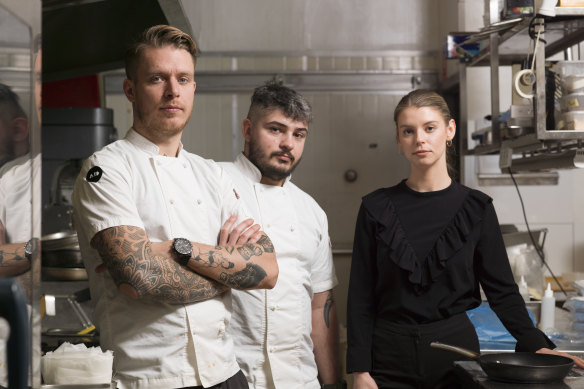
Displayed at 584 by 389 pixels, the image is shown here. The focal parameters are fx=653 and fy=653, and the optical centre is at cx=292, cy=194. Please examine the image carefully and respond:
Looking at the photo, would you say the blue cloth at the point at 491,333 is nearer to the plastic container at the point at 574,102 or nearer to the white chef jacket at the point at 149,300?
the plastic container at the point at 574,102

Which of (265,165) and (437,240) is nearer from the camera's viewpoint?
(437,240)

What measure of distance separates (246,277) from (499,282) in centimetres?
78

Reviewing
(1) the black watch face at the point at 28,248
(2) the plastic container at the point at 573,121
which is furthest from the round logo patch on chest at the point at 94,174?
(2) the plastic container at the point at 573,121

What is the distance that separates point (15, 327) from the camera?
56 cm

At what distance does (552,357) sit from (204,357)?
88 cm

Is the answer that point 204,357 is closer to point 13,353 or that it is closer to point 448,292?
point 448,292

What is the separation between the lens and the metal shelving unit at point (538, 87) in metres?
2.29

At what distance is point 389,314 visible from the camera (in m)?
1.90

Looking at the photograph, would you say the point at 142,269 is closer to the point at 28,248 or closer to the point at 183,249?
the point at 183,249

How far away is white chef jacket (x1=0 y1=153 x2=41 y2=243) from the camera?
0.69 metres

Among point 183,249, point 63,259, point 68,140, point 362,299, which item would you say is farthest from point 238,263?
point 68,140

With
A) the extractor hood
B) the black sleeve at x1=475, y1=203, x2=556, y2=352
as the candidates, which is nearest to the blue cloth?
the black sleeve at x1=475, y1=203, x2=556, y2=352

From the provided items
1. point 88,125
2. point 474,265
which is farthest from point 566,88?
point 88,125

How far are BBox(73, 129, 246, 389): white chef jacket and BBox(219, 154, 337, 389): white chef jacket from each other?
0.41m
